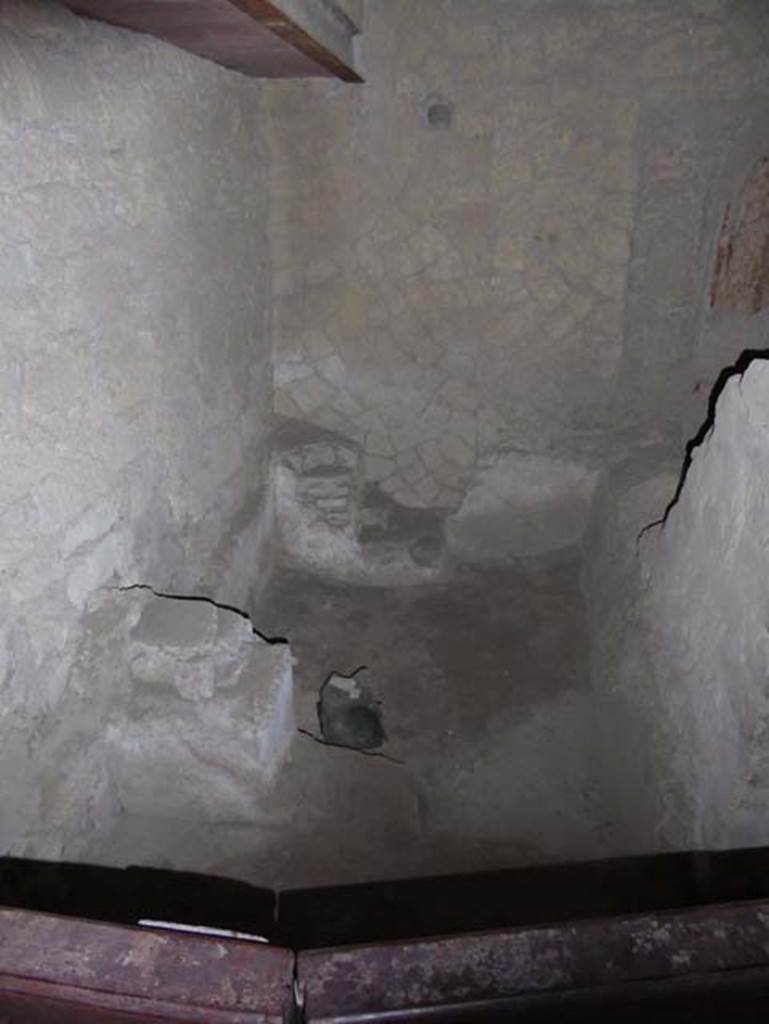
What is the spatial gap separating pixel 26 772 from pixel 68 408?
0.98m

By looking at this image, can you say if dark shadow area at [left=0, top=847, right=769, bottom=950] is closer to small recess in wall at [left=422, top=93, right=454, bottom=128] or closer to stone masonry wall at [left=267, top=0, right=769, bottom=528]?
stone masonry wall at [left=267, top=0, right=769, bottom=528]

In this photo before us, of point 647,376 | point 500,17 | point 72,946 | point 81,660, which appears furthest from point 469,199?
point 72,946

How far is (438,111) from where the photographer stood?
378cm

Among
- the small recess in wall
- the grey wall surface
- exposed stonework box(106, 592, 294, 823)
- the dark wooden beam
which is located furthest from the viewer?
the small recess in wall

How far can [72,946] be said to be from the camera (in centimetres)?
92

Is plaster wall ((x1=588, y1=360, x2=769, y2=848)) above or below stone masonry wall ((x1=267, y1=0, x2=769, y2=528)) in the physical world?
below

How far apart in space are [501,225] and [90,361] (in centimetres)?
239

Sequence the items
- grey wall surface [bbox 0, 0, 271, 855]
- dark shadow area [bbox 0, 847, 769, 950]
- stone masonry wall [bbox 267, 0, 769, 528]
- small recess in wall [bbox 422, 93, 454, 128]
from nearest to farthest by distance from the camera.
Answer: grey wall surface [bbox 0, 0, 271, 855]
dark shadow area [bbox 0, 847, 769, 950]
stone masonry wall [bbox 267, 0, 769, 528]
small recess in wall [bbox 422, 93, 454, 128]

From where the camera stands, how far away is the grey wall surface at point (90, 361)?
1953mm

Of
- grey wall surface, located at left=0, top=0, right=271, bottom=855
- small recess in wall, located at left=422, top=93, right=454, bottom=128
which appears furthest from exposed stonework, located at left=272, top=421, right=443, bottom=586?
small recess in wall, located at left=422, top=93, right=454, bottom=128

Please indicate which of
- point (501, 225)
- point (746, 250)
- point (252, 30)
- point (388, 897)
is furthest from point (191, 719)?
point (746, 250)

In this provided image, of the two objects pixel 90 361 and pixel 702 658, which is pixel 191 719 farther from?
pixel 702 658

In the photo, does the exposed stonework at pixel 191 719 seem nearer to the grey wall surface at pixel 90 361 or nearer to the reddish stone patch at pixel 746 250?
the grey wall surface at pixel 90 361

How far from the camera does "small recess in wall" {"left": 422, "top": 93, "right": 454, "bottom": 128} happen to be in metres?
3.75
